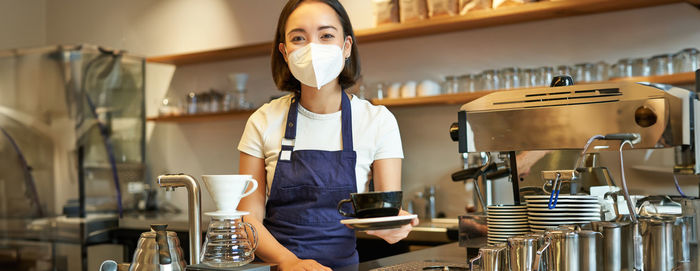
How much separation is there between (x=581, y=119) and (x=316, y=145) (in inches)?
29.8

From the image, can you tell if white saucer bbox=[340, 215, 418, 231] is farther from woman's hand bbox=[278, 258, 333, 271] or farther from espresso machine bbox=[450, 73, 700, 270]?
espresso machine bbox=[450, 73, 700, 270]

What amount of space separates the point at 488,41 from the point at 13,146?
3076 millimetres

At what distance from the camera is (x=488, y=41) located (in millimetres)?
3811

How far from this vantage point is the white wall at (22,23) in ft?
17.9

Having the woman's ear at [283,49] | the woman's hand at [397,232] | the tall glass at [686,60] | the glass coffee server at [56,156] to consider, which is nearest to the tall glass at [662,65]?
the tall glass at [686,60]

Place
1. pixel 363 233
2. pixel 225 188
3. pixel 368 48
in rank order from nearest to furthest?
pixel 225 188
pixel 363 233
pixel 368 48

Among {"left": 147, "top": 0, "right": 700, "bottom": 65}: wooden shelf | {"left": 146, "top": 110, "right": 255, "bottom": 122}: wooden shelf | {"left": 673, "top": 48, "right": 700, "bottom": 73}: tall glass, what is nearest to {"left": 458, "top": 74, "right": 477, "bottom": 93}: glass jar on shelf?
{"left": 147, "top": 0, "right": 700, "bottom": 65}: wooden shelf

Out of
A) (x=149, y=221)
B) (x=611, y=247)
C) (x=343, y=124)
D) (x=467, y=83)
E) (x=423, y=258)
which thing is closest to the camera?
(x=611, y=247)

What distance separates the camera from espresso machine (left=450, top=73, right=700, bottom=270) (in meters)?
1.66


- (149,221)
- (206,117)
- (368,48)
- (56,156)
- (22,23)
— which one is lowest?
(149,221)

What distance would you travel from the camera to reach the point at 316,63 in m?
1.93

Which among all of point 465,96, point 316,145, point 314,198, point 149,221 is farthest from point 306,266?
point 149,221

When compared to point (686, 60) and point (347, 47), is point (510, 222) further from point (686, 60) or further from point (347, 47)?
point (686, 60)

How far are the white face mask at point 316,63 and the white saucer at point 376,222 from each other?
2.08 ft
